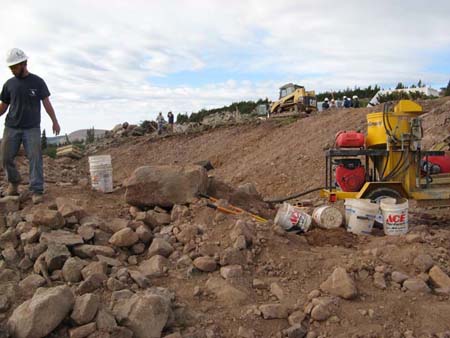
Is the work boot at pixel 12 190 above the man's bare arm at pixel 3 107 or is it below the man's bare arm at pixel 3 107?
below

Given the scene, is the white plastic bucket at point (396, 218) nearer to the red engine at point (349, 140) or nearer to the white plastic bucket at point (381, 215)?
the white plastic bucket at point (381, 215)

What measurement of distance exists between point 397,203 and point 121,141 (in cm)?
1970

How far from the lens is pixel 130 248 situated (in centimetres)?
447

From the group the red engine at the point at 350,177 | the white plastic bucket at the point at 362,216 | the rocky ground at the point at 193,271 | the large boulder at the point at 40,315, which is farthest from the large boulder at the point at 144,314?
the red engine at the point at 350,177

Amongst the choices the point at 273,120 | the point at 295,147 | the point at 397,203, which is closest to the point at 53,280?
the point at 397,203

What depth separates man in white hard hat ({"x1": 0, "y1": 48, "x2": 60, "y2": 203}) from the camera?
17.0 feet

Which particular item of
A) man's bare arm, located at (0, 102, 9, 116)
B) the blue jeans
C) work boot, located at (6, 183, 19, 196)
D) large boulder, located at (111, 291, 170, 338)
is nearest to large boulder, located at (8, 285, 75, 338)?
large boulder, located at (111, 291, 170, 338)

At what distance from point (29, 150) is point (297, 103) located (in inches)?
791

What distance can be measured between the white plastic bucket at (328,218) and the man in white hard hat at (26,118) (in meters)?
3.06

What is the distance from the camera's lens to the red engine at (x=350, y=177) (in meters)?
7.29

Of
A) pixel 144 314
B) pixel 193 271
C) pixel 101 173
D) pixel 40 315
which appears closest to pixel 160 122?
pixel 101 173

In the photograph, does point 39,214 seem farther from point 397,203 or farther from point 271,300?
point 397,203

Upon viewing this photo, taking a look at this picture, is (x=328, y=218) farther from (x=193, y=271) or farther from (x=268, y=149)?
(x=268, y=149)

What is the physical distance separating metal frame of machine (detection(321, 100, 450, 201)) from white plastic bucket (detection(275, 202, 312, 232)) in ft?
5.85
